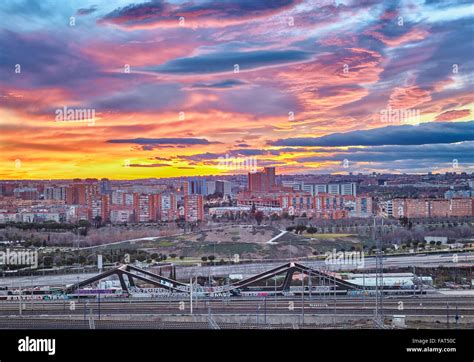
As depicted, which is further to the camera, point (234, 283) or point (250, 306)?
point (234, 283)

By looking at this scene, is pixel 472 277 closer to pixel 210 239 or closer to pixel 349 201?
pixel 349 201

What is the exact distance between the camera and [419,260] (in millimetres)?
7723

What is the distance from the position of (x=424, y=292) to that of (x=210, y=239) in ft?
10.6

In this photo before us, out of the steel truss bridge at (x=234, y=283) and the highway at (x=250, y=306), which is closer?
the highway at (x=250, y=306)

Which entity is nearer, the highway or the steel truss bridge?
the highway

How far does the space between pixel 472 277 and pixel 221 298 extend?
11.3 feet

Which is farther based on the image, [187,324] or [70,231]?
[70,231]
